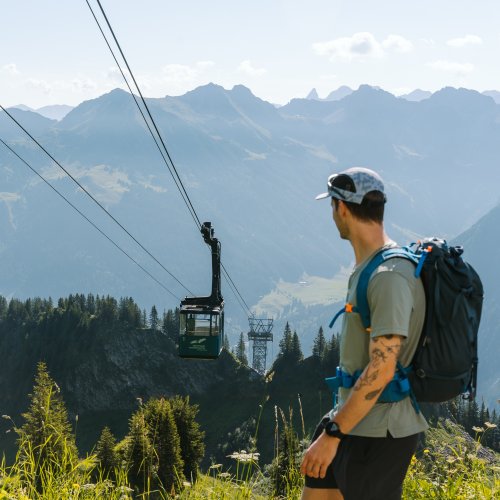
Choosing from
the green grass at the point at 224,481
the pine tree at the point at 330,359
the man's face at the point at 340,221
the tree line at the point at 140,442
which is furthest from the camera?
the pine tree at the point at 330,359

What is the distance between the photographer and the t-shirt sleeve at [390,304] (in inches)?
152

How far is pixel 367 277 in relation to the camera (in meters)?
4.11

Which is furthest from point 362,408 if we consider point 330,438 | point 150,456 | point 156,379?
point 156,379

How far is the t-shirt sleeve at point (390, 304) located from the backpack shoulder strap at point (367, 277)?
14 centimetres

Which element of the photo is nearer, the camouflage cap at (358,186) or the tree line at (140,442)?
the camouflage cap at (358,186)

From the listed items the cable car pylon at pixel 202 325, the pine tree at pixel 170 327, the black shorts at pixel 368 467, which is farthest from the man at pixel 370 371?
the pine tree at pixel 170 327

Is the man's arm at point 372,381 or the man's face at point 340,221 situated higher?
the man's face at point 340,221

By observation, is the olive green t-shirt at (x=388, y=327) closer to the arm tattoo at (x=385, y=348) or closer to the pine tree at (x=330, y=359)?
the arm tattoo at (x=385, y=348)

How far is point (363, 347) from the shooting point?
4.22 metres

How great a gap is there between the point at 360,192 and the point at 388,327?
0.91 meters

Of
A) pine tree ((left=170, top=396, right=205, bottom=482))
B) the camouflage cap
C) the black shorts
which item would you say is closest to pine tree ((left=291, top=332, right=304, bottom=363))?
pine tree ((left=170, top=396, right=205, bottom=482))

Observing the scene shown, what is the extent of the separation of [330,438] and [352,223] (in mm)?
1371

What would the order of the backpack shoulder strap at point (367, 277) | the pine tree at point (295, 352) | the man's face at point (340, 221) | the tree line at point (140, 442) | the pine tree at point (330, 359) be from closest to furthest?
the backpack shoulder strap at point (367, 277) < the man's face at point (340, 221) < the tree line at point (140, 442) < the pine tree at point (330, 359) < the pine tree at point (295, 352)

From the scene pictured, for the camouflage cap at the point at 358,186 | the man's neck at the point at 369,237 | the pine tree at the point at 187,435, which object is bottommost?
the pine tree at the point at 187,435
